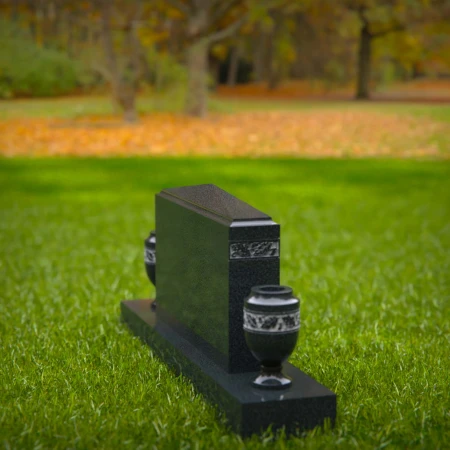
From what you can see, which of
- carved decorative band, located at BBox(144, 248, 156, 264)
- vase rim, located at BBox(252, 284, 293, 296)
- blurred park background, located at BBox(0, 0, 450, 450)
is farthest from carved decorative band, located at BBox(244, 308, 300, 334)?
carved decorative band, located at BBox(144, 248, 156, 264)

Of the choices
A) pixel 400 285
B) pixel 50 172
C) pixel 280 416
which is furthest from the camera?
pixel 50 172

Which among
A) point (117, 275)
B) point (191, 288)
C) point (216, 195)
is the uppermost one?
point (216, 195)

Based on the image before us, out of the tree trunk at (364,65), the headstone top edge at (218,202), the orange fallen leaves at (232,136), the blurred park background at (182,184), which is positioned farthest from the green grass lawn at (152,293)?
the tree trunk at (364,65)

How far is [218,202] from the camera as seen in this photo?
4.98 meters

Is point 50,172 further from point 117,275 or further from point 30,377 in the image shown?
point 30,377

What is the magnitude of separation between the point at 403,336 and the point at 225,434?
95.1 inches

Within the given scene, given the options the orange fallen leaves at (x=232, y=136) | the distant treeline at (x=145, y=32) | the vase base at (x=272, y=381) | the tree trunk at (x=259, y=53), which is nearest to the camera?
the vase base at (x=272, y=381)

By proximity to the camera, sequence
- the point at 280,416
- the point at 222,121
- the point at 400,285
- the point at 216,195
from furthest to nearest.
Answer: the point at 222,121 → the point at 400,285 → the point at 216,195 → the point at 280,416

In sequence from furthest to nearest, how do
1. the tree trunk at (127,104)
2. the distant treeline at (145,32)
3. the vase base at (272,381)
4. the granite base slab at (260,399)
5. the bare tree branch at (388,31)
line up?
the bare tree branch at (388,31) → the distant treeline at (145,32) → the tree trunk at (127,104) → the vase base at (272,381) → the granite base slab at (260,399)

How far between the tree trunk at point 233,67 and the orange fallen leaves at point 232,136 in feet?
63.7

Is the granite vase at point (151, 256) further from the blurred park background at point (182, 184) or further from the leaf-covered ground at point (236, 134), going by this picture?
the leaf-covered ground at point (236, 134)

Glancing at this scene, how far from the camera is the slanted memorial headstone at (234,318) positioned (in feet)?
14.0

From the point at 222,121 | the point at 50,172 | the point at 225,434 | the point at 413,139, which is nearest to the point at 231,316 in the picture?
the point at 225,434

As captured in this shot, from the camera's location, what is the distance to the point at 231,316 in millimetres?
4621
